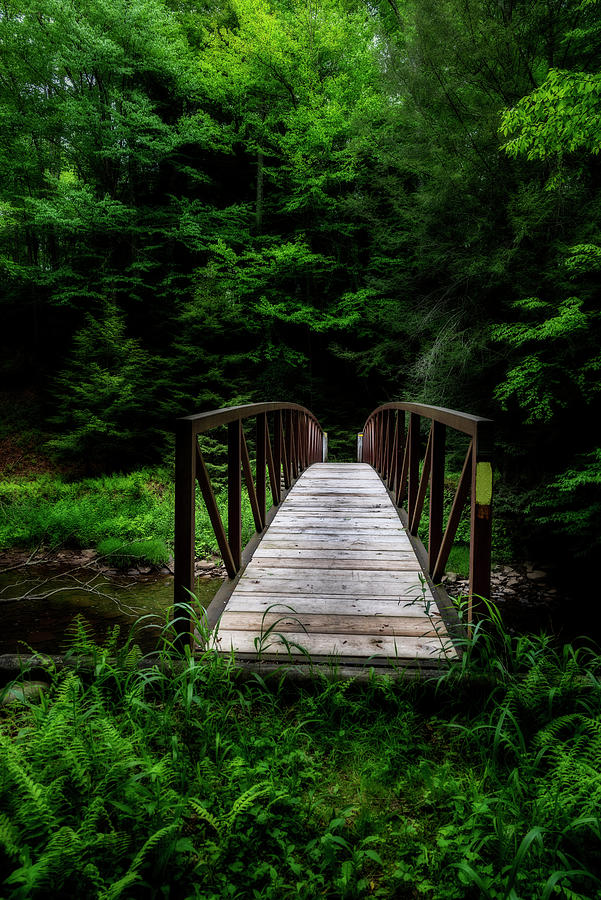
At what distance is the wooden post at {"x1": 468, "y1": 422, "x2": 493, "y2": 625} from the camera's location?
208 centimetres

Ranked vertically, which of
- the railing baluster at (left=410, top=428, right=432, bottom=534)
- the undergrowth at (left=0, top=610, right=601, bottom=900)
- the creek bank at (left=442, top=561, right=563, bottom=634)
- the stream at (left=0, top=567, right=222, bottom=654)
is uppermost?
the railing baluster at (left=410, top=428, right=432, bottom=534)

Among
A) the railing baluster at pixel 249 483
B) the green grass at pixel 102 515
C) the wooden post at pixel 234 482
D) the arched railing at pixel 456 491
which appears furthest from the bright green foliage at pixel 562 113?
the green grass at pixel 102 515

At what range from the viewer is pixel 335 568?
3215mm

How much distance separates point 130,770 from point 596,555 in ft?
20.8

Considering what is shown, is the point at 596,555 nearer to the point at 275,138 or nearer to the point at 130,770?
the point at 130,770

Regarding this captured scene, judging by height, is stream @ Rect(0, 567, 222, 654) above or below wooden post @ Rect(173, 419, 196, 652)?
below

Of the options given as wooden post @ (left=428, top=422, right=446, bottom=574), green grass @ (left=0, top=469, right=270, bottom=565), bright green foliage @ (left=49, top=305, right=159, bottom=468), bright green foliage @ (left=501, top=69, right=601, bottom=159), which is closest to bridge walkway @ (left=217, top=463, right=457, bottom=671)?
wooden post @ (left=428, top=422, right=446, bottom=574)

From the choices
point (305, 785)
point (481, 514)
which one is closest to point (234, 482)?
point (481, 514)

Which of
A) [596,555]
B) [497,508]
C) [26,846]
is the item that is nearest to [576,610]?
[596,555]

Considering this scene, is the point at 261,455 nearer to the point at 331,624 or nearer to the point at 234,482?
the point at 234,482

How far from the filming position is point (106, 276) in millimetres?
12797

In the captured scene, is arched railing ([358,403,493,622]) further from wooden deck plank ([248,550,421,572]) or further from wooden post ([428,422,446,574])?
wooden deck plank ([248,550,421,572])

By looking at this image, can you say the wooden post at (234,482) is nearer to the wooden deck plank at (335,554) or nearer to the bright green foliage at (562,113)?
the wooden deck plank at (335,554)

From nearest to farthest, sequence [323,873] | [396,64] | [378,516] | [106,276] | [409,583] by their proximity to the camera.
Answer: [323,873] → [409,583] → [378,516] → [396,64] → [106,276]
